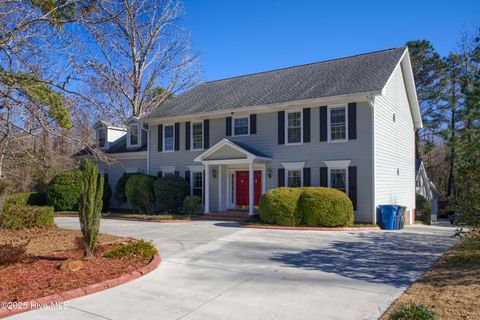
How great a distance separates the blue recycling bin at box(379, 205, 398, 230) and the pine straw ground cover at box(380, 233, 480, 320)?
6.62 metres

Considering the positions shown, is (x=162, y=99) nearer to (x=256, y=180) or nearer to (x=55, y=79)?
(x=256, y=180)

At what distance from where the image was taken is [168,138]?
21.8 metres

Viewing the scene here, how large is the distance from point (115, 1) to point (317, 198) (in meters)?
9.75

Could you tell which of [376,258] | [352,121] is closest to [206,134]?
[352,121]

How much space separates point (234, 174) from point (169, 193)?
11.2ft

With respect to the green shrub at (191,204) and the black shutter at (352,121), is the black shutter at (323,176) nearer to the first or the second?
the black shutter at (352,121)

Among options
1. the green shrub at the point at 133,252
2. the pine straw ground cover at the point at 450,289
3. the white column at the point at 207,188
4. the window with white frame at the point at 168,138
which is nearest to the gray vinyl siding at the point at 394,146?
the pine straw ground cover at the point at 450,289

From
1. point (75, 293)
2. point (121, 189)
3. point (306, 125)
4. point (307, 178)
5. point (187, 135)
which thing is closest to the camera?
point (75, 293)

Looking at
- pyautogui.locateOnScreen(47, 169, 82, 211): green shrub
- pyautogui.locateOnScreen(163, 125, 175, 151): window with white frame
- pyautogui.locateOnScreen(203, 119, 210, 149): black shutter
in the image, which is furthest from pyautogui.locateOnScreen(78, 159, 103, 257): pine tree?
pyautogui.locateOnScreen(47, 169, 82, 211): green shrub

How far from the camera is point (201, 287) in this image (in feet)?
21.0

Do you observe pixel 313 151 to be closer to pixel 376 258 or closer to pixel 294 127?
pixel 294 127

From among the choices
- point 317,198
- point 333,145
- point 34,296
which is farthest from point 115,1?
point 333,145

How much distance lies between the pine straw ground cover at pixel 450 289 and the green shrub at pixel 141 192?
47.8 feet

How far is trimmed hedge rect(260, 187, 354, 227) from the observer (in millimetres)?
14422
